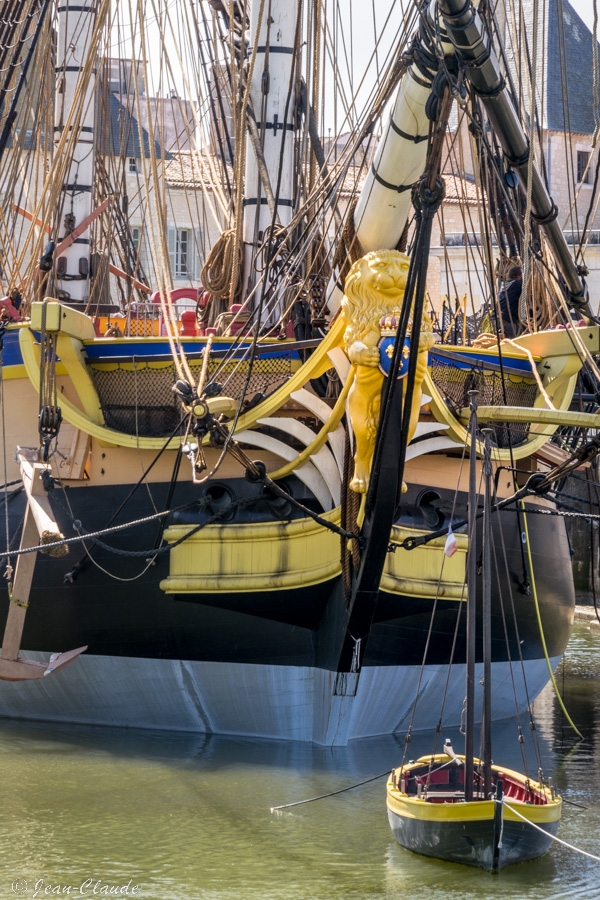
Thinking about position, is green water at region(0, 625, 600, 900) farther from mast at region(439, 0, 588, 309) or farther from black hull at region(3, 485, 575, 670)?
mast at region(439, 0, 588, 309)

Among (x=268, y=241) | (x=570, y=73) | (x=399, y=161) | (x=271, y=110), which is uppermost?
(x=570, y=73)

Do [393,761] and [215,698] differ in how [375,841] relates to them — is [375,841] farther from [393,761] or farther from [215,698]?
[215,698]

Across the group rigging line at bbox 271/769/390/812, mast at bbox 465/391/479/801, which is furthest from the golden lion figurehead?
rigging line at bbox 271/769/390/812

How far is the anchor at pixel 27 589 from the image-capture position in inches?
428

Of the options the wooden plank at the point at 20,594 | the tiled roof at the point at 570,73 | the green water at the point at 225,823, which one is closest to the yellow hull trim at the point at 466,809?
the green water at the point at 225,823

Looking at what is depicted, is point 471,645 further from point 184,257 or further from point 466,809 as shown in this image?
point 184,257

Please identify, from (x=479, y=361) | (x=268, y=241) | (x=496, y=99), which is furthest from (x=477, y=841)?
(x=268, y=241)

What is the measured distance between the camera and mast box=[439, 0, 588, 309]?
761 cm

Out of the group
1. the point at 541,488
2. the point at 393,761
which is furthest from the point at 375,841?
the point at 541,488

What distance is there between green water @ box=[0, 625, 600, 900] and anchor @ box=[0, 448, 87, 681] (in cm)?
79

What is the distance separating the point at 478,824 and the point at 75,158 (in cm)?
1182

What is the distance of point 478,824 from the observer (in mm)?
7906

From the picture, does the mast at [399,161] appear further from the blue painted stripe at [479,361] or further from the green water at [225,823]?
the green water at [225,823]

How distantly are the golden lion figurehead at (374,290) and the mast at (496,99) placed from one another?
4.52 feet
